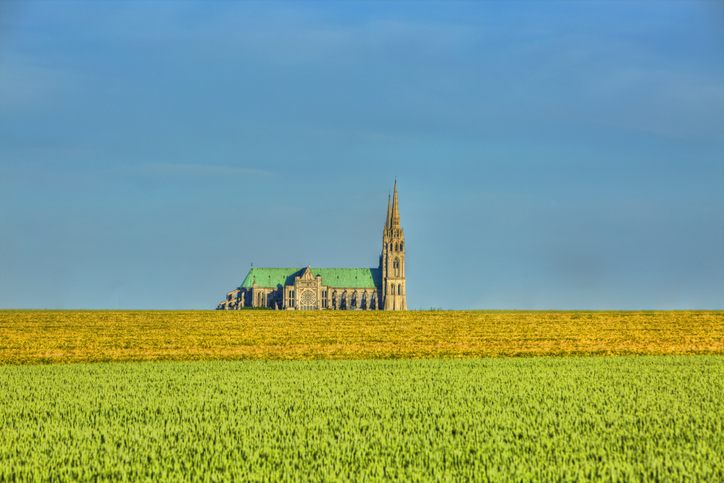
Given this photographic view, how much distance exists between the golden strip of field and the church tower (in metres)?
105

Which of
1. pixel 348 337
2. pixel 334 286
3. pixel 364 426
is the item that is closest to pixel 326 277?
pixel 334 286

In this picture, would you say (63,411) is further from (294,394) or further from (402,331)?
(402,331)

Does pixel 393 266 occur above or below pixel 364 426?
above

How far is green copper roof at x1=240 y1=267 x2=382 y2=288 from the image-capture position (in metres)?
188

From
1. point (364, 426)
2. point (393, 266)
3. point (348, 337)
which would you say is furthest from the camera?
point (393, 266)

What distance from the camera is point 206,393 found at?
2262 centimetres

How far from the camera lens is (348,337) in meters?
54.2

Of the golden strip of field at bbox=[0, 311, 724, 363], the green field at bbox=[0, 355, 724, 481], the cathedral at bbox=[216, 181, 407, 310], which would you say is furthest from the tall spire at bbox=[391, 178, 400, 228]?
the green field at bbox=[0, 355, 724, 481]

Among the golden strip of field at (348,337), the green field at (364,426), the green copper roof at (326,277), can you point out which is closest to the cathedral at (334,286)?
the green copper roof at (326,277)

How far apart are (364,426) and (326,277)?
571 ft

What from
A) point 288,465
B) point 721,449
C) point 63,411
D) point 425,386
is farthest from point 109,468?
point 425,386

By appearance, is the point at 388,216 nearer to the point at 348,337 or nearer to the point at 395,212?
the point at 395,212

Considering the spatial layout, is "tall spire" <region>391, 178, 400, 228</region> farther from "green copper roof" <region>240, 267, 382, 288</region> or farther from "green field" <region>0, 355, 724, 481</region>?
"green field" <region>0, 355, 724, 481</region>

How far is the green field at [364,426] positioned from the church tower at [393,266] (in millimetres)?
155600
